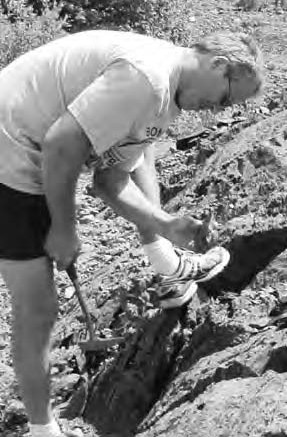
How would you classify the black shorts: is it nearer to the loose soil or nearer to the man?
the man

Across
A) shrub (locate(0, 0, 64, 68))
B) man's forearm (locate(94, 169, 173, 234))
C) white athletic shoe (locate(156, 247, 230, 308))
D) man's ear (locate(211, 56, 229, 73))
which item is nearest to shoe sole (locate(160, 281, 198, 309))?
white athletic shoe (locate(156, 247, 230, 308))

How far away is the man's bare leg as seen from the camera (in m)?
3.36

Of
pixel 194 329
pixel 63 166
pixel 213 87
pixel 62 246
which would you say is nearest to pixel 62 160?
pixel 63 166

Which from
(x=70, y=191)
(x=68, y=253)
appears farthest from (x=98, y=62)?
A: (x=68, y=253)

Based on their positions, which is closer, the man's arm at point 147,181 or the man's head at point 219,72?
the man's head at point 219,72

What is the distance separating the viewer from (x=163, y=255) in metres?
4.16

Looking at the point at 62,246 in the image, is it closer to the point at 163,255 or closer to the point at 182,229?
the point at 182,229

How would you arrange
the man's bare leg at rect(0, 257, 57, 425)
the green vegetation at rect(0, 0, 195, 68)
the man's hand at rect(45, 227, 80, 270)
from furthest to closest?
the green vegetation at rect(0, 0, 195, 68), the man's bare leg at rect(0, 257, 57, 425), the man's hand at rect(45, 227, 80, 270)

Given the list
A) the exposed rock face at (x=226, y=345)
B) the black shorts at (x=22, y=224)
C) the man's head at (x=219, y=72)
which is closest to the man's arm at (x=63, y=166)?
the black shorts at (x=22, y=224)

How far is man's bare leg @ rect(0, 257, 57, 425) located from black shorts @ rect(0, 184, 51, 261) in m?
0.04

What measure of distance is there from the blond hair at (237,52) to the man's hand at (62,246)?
2.34 feet

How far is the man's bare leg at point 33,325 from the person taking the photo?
3359 mm

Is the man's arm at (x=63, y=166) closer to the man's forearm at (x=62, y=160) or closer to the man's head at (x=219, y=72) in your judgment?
the man's forearm at (x=62, y=160)

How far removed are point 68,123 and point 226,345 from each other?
4.23ft
